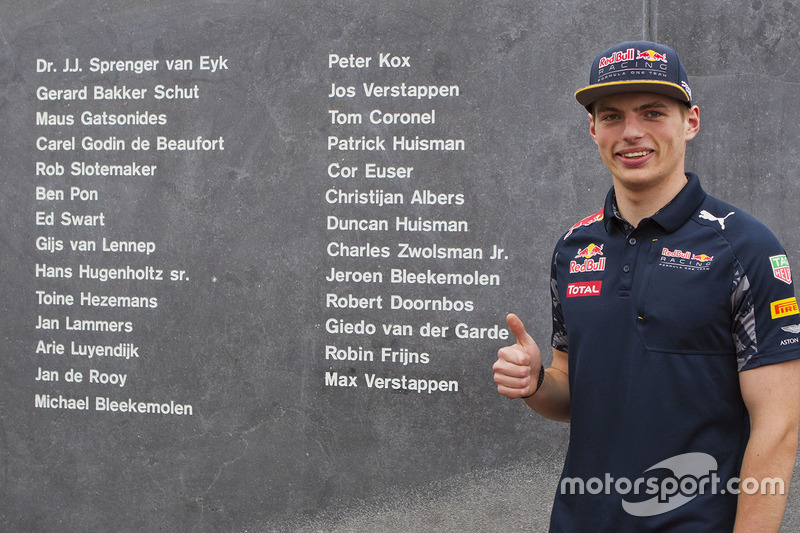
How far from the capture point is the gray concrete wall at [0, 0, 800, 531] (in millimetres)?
2740

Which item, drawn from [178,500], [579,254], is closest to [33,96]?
[178,500]

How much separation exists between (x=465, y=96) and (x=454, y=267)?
26.0 inches

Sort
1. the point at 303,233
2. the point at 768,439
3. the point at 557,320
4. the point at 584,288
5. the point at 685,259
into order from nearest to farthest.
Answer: the point at 768,439 < the point at 685,259 < the point at 584,288 < the point at 557,320 < the point at 303,233

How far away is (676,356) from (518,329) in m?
0.36

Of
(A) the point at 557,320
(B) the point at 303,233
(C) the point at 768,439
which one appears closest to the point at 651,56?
(A) the point at 557,320

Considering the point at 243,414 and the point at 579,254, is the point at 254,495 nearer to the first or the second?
the point at 243,414

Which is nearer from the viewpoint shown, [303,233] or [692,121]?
[692,121]

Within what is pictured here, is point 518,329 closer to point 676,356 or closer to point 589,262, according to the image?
point 589,262

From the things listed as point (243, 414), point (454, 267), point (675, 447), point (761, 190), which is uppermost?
point (761, 190)

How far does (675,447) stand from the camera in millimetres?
1507

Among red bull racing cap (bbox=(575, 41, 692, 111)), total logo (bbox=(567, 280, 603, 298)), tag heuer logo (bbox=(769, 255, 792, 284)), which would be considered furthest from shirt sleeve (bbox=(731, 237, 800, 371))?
red bull racing cap (bbox=(575, 41, 692, 111))

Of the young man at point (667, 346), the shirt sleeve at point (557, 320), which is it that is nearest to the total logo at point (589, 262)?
the young man at point (667, 346)

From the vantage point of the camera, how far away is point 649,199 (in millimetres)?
1636

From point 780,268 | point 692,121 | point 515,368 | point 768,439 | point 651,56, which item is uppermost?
point 651,56
